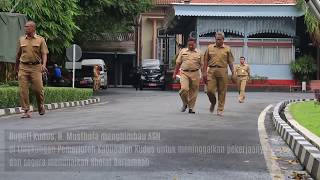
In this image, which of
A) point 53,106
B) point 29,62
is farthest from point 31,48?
point 53,106

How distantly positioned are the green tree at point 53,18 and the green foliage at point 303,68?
1347 centimetres

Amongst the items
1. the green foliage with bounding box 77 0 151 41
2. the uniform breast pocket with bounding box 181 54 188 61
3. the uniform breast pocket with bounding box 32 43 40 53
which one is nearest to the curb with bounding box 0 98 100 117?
the uniform breast pocket with bounding box 32 43 40 53

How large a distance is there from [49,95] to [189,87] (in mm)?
4782

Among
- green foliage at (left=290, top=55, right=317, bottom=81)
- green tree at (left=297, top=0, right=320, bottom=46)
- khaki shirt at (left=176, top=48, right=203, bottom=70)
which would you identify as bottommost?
green foliage at (left=290, top=55, right=317, bottom=81)

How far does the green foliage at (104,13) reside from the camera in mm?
31297

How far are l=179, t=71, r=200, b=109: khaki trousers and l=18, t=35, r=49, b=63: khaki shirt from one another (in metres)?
3.61

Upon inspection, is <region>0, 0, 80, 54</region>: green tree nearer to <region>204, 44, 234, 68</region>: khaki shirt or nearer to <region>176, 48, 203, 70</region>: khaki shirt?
<region>176, 48, 203, 70</region>: khaki shirt

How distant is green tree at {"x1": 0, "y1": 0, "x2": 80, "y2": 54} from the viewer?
2452 centimetres

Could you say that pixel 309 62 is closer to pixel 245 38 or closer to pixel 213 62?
pixel 245 38

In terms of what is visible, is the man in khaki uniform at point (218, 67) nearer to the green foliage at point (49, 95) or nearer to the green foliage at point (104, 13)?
the green foliage at point (49, 95)

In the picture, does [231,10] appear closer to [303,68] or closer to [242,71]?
[303,68]

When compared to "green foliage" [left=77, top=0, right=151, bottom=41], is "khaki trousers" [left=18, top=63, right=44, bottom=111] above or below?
below

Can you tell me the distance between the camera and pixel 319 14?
6.25 meters

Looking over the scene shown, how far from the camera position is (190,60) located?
14.6 m
